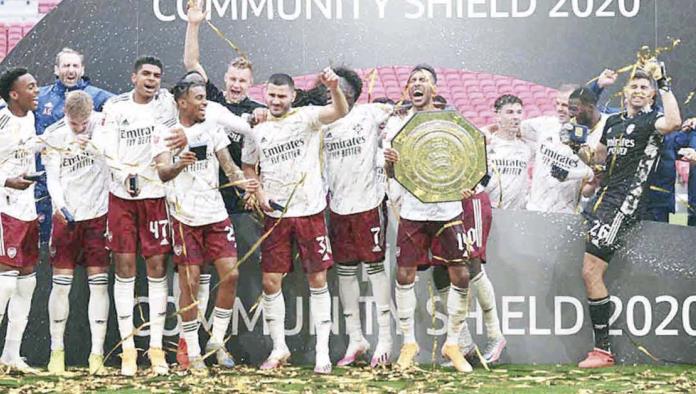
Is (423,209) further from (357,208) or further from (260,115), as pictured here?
(260,115)

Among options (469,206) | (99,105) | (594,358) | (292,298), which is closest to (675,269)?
(594,358)

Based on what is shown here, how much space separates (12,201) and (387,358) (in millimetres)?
2429

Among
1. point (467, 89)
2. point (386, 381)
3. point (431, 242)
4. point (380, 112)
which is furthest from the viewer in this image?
point (467, 89)

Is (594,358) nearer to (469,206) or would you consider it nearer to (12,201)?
(469,206)

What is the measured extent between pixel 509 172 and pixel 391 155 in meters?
1.00

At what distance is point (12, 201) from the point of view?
6988 millimetres

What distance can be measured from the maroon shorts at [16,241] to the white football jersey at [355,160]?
1.81m

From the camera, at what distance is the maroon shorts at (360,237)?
7.04 metres

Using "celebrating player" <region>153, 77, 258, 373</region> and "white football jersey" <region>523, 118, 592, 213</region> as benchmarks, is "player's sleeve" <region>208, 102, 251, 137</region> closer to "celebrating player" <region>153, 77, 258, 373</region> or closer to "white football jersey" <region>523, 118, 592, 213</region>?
"celebrating player" <region>153, 77, 258, 373</region>

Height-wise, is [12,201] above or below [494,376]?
above

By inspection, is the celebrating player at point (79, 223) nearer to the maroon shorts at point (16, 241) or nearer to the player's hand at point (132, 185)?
the maroon shorts at point (16, 241)

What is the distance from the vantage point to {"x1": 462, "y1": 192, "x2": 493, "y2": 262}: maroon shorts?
7000 mm

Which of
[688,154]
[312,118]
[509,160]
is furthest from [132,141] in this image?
[688,154]

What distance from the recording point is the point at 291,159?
22.8 feet
